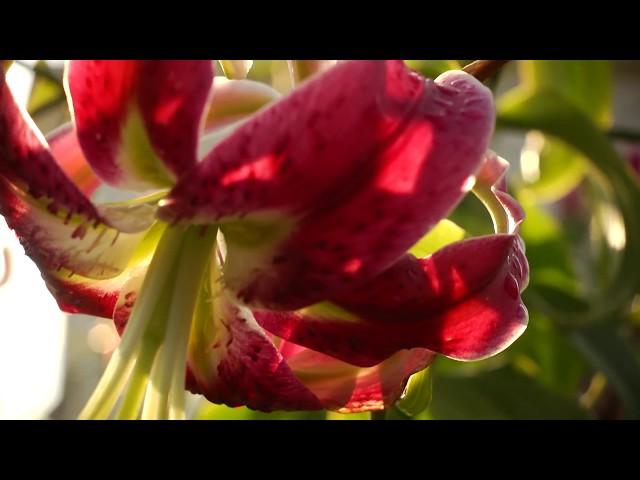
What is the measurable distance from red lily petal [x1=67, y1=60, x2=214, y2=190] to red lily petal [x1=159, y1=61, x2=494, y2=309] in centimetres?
1

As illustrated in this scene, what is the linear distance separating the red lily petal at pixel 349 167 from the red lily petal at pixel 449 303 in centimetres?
3

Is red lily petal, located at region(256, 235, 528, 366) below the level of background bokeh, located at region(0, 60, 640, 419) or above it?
above

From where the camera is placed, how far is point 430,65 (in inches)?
23.1

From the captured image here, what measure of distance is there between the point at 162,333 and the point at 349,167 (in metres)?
0.11

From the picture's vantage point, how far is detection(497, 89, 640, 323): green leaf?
0.72 m

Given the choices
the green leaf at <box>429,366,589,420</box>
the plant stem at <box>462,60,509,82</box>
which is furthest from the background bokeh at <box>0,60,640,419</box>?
the plant stem at <box>462,60,509,82</box>

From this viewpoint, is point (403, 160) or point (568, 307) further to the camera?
point (568, 307)

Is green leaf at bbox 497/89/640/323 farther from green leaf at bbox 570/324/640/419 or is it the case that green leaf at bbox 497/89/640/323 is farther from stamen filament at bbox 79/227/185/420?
stamen filament at bbox 79/227/185/420

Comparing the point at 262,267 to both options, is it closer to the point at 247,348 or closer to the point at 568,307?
the point at 247,348

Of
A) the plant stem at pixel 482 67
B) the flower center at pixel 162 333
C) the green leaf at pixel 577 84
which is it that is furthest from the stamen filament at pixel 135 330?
the green leaf at pixel 577 84

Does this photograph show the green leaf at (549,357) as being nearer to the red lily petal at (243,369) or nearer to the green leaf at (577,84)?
the green leaf at (577,84)

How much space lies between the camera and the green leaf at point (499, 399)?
698 mm
